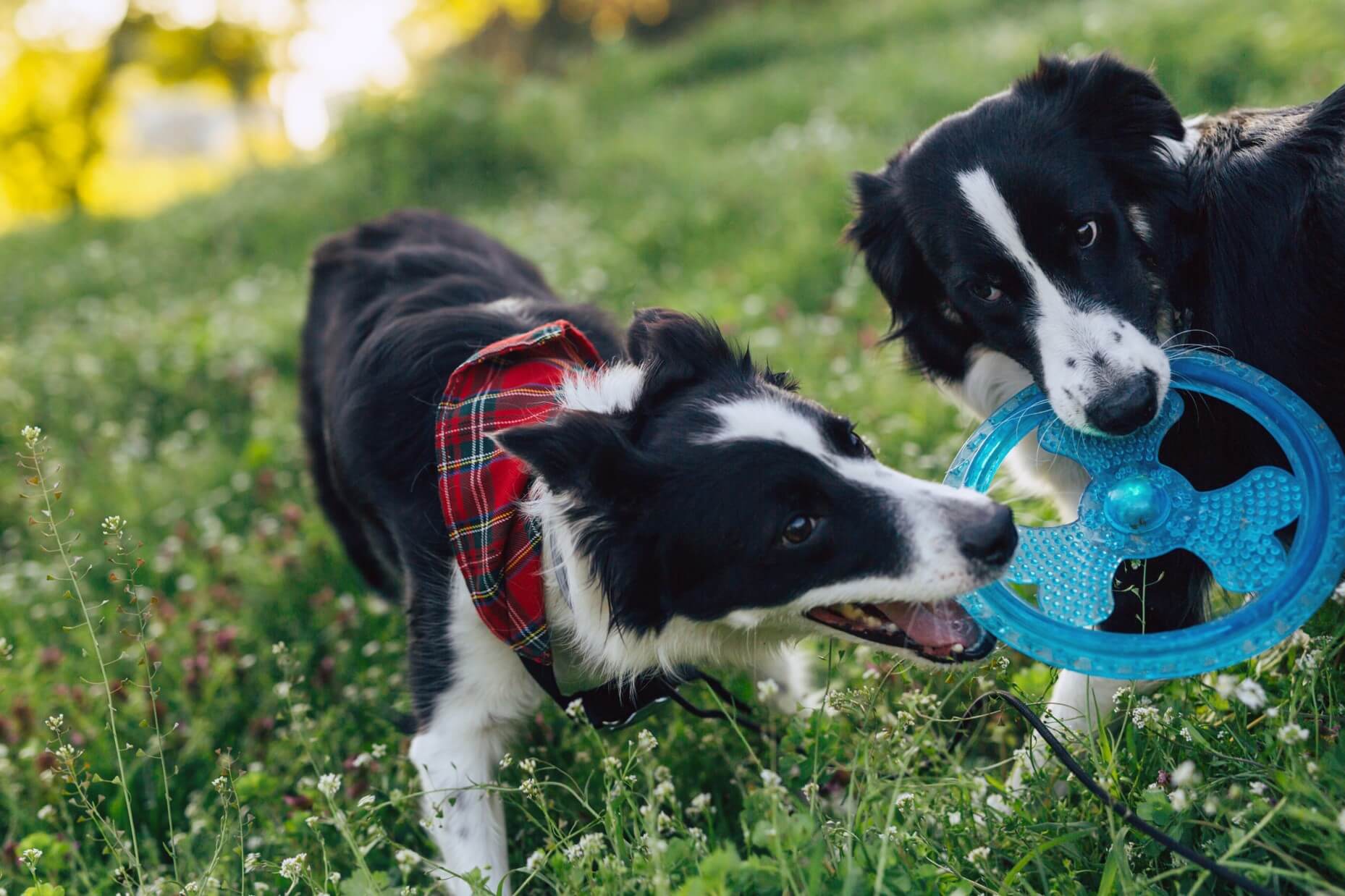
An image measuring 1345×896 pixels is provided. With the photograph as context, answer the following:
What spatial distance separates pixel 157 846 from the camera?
3.22m

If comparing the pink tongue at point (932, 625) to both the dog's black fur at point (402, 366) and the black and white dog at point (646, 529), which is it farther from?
the dog's black fur at point (402, 366)

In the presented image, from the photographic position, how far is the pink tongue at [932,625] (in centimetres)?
246

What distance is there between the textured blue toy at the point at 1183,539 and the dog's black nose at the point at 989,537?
0.19m

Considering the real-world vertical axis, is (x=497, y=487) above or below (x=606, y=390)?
below

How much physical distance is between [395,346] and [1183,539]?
2.23m

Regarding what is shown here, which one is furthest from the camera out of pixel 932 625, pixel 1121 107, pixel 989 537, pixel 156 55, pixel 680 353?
pixel 156 55

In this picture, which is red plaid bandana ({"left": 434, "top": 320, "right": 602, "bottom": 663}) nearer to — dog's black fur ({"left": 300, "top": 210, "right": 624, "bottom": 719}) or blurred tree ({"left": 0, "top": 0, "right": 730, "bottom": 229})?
dog's black fur ({"left": 300, "top": 210, "right": 624, "bottom": 719})

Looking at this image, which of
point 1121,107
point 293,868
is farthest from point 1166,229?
point 293,868

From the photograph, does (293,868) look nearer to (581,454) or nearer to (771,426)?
(581,454)

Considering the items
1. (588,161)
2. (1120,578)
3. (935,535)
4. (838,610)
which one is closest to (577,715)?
(838,610)

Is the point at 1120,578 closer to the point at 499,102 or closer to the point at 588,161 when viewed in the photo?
the point at 588,161

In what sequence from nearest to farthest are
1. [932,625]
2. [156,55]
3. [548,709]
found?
[932,625], [548,709], [156,55]

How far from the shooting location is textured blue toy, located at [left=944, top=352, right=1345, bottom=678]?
2.27 meters

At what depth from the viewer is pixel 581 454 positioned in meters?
2.29
